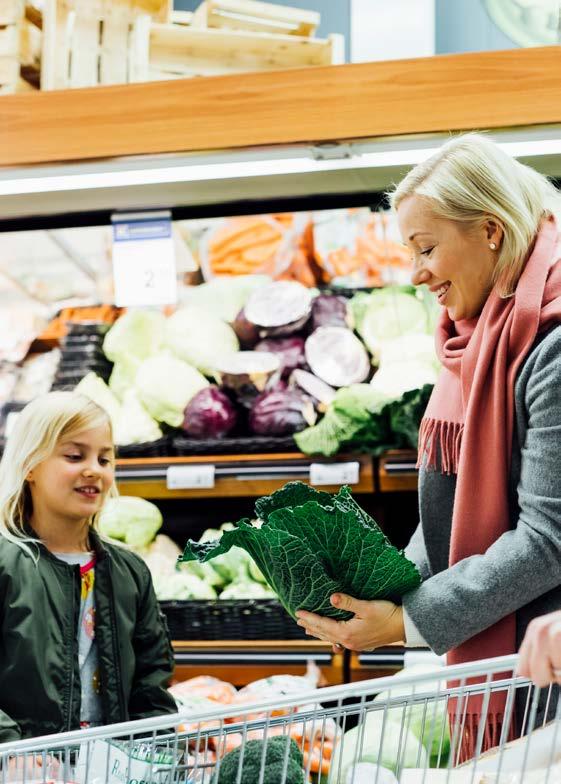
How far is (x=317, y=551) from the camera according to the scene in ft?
4.88

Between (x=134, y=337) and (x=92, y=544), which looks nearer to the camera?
(x=92, y=544)

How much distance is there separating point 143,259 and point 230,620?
43.4 inches

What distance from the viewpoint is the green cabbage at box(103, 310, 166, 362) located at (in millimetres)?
3828

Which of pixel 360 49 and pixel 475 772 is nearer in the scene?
pixel 475 772

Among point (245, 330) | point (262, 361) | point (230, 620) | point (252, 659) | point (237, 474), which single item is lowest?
point (252, 659)

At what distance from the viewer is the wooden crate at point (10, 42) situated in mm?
3217

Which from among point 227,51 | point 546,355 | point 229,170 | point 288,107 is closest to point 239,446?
point 229,170

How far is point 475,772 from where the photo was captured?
1.29m

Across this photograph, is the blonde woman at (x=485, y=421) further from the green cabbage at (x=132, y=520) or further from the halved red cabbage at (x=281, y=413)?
the green cabbage at (x=132, y=520)

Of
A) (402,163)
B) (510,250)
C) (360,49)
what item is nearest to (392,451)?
(402,163)

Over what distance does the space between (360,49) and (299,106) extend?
0.87 m

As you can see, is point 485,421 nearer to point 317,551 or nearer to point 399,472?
point 317,551

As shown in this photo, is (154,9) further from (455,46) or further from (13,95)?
(455,46)

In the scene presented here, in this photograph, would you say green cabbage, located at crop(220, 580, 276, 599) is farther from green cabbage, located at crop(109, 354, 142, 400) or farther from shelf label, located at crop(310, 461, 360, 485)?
green cabbage, located at crop(109, 354, 142, 400)
